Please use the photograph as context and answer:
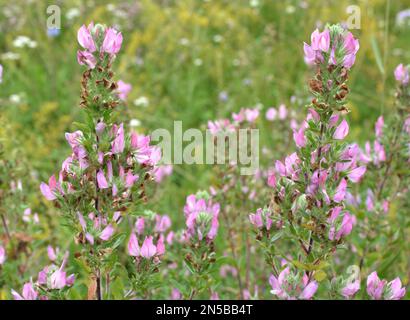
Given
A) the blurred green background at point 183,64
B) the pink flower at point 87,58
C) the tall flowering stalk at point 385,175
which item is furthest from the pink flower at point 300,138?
the blurred green background at point 183,64

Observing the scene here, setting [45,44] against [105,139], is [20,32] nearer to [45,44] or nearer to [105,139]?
[45,44]

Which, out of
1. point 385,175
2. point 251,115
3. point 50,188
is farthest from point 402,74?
point 50,188

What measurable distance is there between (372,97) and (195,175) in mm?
1741

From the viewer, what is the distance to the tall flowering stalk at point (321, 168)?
155 cm

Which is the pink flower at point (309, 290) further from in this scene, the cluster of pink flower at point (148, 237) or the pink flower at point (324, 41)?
the pink flower at point (324, 41)

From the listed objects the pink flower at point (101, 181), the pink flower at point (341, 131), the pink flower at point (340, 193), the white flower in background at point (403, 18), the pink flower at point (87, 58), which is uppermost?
the white flower in background at point (403, 18)

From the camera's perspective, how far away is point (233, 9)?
5.70 metres

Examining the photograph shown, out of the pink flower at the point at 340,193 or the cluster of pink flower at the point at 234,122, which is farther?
the cluster of pink flower at the point at 234,122

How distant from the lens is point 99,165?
1.56 m

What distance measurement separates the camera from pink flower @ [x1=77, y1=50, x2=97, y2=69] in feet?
5.10

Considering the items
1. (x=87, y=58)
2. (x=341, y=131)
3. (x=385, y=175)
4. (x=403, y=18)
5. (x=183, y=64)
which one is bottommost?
(x=385, y=175)

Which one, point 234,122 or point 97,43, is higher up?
point 97,43

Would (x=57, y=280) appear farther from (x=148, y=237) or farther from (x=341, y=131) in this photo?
(x=341, y=131)

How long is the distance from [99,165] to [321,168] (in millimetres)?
607
